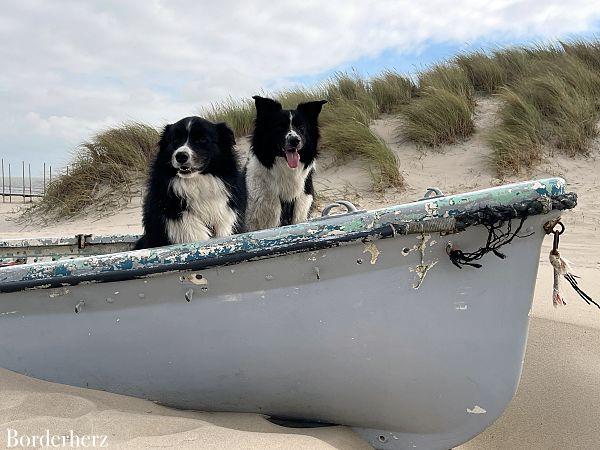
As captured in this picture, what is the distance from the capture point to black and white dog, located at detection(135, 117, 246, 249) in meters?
3.10

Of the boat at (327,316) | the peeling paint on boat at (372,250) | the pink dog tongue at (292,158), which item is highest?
the pink dog tongue at (292,158)

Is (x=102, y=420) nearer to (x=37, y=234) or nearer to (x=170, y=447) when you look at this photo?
(x=170, y=447)

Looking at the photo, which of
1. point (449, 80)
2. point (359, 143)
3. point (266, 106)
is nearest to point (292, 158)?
point (266, 106)

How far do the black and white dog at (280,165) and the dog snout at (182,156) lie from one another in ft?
3.51

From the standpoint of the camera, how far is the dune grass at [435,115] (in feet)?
28.2

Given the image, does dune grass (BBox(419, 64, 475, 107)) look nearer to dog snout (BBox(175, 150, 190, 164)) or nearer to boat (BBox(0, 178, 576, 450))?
dog snout (BBox(175, 150, 190, 164))

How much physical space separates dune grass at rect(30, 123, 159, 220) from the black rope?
28.5 ft

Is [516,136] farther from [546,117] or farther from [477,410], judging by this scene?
[477,410]

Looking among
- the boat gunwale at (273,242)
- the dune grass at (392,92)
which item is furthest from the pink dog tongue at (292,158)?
the dune grass at (392,92)

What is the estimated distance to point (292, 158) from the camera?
4055 mm

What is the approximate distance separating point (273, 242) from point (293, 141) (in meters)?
2.18

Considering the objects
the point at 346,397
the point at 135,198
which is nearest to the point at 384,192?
the point at 135,198

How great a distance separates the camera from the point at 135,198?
32.6 ft

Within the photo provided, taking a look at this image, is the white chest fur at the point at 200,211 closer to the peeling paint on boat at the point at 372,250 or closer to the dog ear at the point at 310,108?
the dog ear at the point at 310,108
